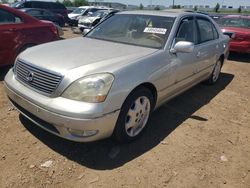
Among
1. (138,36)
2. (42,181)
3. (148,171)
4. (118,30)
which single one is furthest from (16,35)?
(148,171)

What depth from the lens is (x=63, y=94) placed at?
2836 millimetres

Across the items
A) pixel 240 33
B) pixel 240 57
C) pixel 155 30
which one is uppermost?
pixel 155 30

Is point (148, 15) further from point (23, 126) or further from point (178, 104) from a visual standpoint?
point (23, 126)

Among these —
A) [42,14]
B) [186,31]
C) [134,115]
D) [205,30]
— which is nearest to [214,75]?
[205,30]

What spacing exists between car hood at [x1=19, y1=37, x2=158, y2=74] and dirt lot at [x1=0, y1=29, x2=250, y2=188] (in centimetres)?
99

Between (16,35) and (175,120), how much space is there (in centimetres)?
364

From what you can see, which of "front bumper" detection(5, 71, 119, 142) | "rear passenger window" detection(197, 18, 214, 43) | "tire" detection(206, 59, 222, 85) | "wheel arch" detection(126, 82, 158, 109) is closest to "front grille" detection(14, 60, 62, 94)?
"front bumper" detection(5, 71, 119, 142)

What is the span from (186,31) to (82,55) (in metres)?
1.88

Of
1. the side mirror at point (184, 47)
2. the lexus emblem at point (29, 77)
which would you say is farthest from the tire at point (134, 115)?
the lexus emblem at point (29, 77)

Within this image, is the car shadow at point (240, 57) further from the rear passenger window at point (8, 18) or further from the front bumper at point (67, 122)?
the front bumper at point (67, 122)

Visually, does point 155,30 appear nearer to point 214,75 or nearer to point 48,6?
point 214,75

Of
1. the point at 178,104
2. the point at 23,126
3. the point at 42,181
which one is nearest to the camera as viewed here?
the point at 42,181

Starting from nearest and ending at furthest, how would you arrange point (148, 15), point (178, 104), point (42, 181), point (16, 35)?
point (42, 181) < point (148, 15) < point (178, 104) < point (16, 35)

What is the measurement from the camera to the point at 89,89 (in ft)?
9.22
